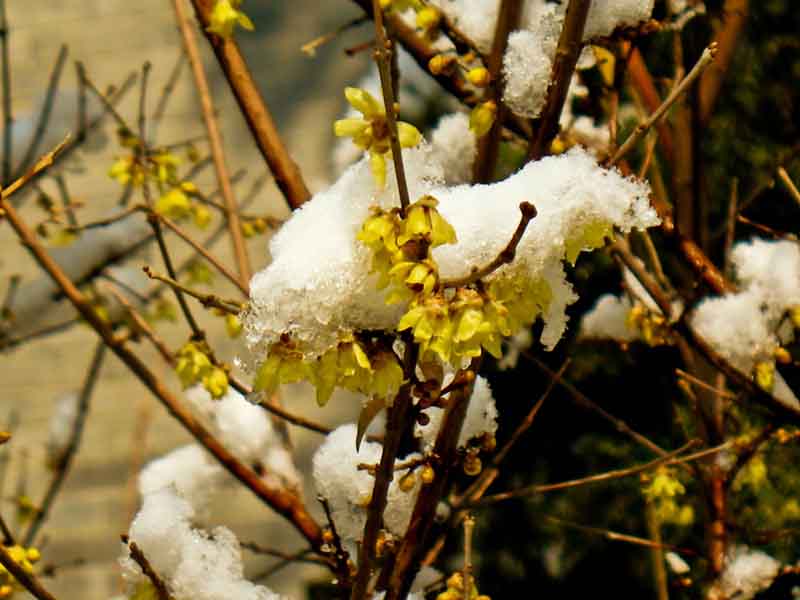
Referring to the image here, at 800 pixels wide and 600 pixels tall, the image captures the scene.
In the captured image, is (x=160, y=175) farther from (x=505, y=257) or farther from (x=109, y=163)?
(x=109, y=163)

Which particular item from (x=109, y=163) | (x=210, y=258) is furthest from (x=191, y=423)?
(x=109, y=163)

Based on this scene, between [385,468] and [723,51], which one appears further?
[723,51]

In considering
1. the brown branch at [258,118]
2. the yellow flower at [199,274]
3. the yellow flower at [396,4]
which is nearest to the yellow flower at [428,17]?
the yellow flower at [396,4]

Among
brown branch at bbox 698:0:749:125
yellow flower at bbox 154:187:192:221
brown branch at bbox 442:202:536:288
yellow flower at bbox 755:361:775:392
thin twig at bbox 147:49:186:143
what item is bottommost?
brown branch at bbox 442:202:536:288

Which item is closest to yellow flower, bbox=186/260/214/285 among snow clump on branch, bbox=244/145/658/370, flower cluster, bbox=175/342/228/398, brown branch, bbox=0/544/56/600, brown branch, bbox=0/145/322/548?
brown branch, bbox=0/145/322/548

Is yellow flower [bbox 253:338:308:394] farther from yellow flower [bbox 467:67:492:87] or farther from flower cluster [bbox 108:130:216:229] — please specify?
flower cluster [bbox 108:130:216:229]

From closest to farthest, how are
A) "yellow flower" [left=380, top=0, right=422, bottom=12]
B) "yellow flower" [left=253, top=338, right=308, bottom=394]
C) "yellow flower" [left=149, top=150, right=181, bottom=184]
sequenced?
"yellow flower" [left=253, top=338, right=308, bottom=394] < "yellow flower" [left=380, top=0, right=422, bottom=12] < "yellow flower" [left=149, top=150, right=181, bottom=184]
